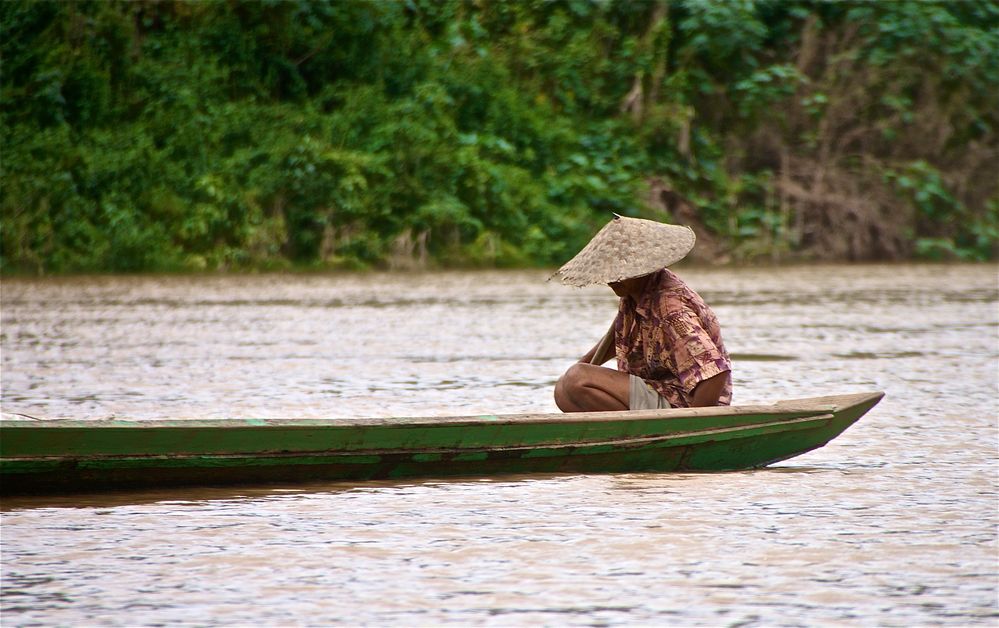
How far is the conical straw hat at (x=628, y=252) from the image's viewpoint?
5207 mm

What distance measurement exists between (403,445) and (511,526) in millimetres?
588

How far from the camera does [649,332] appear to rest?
214 inches

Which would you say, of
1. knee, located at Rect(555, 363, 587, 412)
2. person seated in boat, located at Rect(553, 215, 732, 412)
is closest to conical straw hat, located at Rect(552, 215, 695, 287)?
person seated in boat, located at Rect(553, 215, 732, 412)

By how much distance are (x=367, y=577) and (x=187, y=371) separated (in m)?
5.53

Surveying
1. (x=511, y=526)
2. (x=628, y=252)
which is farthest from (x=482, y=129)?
(x=511, y=526)

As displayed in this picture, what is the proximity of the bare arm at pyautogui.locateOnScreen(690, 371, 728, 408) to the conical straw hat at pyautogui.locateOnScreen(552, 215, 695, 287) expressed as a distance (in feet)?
1.43

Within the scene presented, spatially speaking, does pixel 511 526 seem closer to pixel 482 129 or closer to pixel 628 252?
pixel 628 252

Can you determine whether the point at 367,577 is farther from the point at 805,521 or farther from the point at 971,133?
the point at 971,133

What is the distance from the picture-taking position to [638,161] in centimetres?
2164

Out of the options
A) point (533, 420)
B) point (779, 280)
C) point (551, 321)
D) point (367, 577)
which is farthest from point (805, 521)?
point (779, 280)

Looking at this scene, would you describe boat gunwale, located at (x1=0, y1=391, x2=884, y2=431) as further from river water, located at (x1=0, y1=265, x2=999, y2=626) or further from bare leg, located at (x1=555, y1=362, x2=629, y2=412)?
bare leg, located at (x1=555, y1=362, x2=629, y2=412)

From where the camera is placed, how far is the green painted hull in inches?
183

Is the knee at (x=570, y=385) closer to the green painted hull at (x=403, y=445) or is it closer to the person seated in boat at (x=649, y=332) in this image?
the person seated in boat at (x=649, y=332)

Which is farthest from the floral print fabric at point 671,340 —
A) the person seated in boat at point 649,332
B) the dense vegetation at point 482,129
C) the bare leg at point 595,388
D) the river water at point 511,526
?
the dense vegetation at point 482,129
